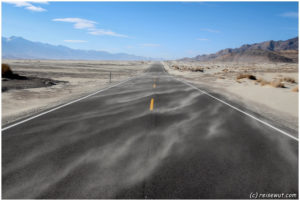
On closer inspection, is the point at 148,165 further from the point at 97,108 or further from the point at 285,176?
the point at 97,108

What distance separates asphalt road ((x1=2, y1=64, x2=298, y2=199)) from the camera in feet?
12.1

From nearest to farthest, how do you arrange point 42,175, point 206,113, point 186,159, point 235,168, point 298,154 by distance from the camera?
1. point 42,175
2. point 235,168
3. point 186,159
4. point 298,154
5. point 206,113

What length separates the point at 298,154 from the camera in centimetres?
518

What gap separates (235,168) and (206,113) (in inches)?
196

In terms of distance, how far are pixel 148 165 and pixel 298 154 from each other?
11.8 ft

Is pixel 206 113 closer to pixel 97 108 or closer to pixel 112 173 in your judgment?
pixel 97 108

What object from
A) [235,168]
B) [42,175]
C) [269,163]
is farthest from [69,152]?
[269,163]

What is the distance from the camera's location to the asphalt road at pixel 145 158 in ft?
12.1

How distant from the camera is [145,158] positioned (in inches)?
189

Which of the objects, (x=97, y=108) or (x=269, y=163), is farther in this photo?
(x=97, y=108)

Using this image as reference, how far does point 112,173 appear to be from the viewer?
4.14 m

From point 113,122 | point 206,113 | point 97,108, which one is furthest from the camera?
point 97,108

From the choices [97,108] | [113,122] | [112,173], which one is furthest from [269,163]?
[97,108]

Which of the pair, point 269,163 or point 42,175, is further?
point 269,163
